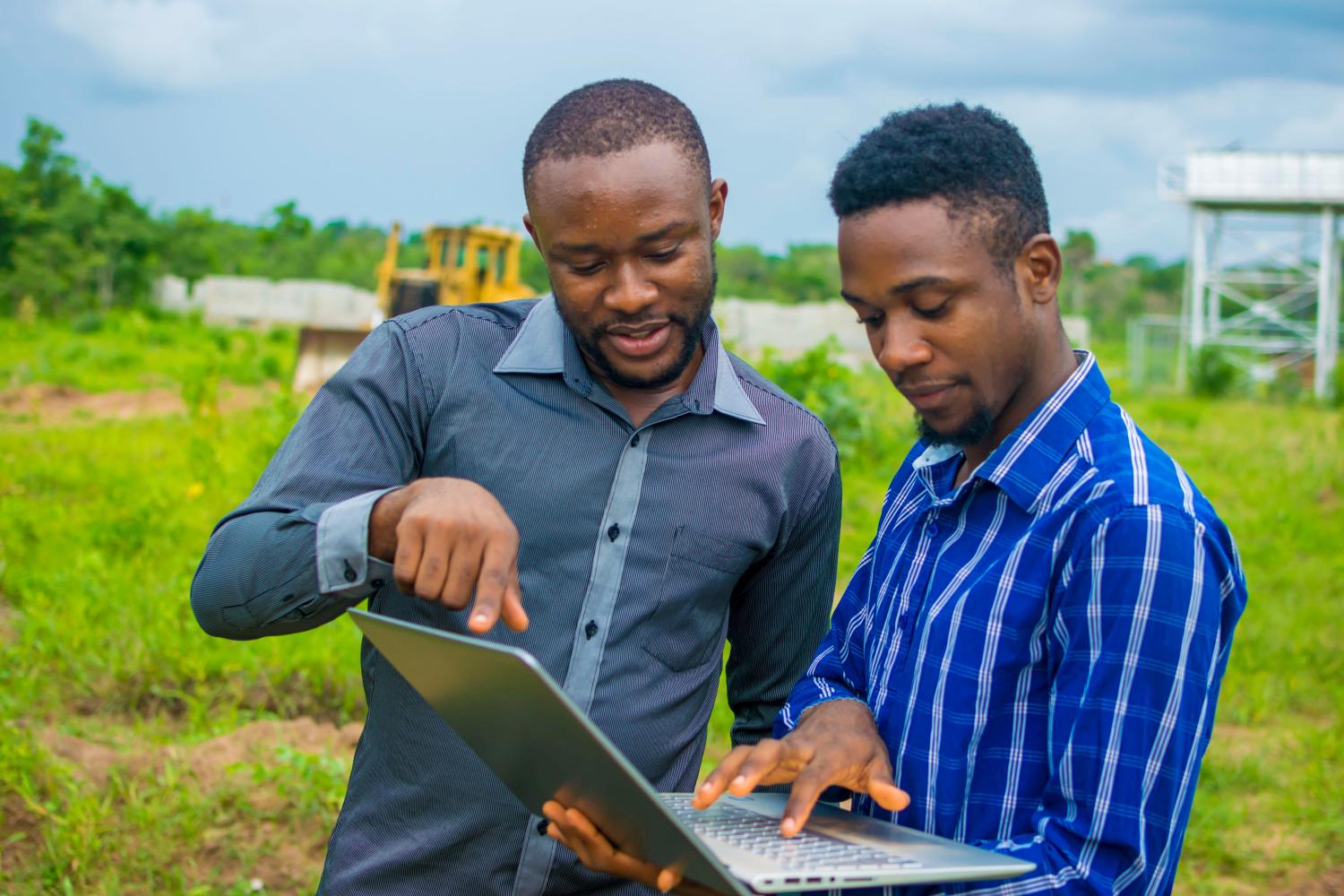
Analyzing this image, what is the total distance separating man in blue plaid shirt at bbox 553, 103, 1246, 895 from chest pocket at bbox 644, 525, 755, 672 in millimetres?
329

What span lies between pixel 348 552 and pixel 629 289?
56 centimetres

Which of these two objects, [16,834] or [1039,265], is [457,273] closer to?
[16,834]

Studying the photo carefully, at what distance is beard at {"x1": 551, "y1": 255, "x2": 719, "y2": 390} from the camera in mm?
1943

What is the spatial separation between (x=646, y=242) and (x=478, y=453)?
1.40 ft

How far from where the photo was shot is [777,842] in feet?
4.78

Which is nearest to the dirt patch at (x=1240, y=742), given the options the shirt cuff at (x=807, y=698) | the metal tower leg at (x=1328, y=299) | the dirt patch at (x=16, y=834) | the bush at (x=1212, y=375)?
the shirt cuff at (x=807, y=698)

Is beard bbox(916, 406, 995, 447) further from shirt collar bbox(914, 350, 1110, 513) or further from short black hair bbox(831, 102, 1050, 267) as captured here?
short black hair bbox(831, 102, 1050, 267)

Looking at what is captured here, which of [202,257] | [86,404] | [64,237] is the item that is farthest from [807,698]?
[202,257]

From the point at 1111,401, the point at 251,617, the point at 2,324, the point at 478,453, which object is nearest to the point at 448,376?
the point at 478,453

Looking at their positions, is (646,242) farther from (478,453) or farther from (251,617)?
(251,617)

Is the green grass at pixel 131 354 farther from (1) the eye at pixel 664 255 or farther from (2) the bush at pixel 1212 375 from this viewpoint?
(2) the bush at pixel 1212 375

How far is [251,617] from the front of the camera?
1769mm

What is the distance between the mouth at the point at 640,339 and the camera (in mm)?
1947

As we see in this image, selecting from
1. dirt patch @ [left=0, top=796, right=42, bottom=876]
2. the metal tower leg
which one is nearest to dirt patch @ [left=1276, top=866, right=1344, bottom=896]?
dirt patch @ [left=0, top=796, right=42, bottom=876]
